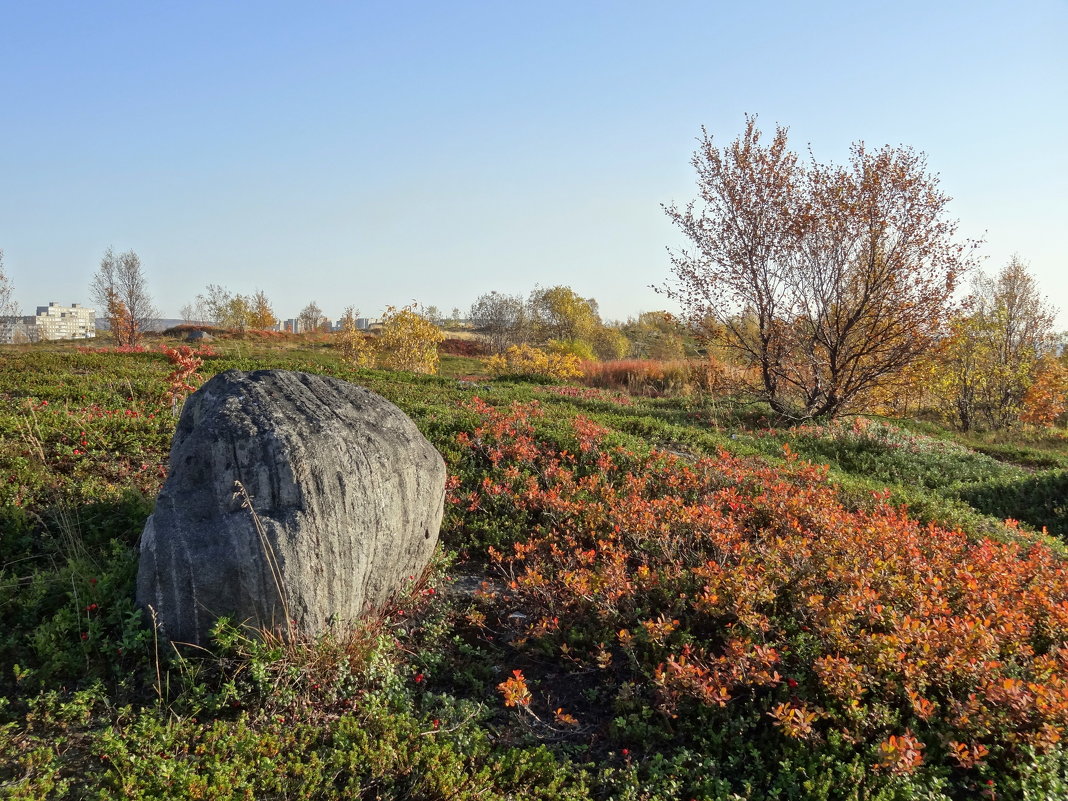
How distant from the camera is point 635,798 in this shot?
10.1ft

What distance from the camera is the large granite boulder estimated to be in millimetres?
3674

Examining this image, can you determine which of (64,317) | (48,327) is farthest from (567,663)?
(64,317)

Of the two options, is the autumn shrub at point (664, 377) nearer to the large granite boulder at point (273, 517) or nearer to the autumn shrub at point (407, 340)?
the autumn shrub at point (407, 340)

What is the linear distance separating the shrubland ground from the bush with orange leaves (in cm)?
2

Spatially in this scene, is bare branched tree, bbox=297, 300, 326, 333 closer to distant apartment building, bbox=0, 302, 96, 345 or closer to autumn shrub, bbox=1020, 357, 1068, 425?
distant apartment building, bbox=0, 302, 96, 345

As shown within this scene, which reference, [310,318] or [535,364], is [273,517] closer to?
[535,364]

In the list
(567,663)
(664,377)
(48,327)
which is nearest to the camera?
(567,663)

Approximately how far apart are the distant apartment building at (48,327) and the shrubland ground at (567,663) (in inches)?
1306

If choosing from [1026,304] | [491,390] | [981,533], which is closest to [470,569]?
[981,533]

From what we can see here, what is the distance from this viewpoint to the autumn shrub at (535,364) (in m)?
20.1

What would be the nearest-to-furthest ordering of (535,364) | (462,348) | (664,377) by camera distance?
1. (664,377)
2. (535,364)
3. (462,348)

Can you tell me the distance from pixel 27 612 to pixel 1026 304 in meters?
26.6

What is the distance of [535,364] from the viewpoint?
68.4ft

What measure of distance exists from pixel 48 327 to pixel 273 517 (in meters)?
88.4
